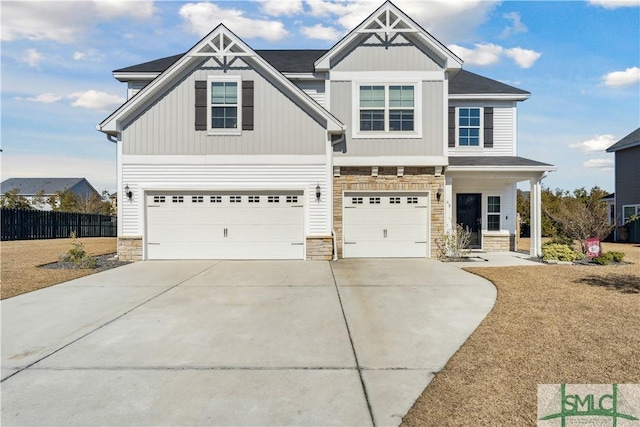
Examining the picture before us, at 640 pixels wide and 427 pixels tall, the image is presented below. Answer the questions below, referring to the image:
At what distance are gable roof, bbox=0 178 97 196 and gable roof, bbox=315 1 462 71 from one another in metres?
52.3

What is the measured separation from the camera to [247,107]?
502 inches

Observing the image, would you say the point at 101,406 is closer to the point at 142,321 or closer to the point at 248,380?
the point at 248,380

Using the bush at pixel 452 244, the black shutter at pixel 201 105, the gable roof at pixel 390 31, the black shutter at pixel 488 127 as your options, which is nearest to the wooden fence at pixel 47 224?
the black shutter at pixel 201 105

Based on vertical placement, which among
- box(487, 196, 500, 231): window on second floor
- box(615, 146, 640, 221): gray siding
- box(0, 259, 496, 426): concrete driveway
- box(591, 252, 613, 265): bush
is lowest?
box(0, 259, 496, 426): concrete driveway

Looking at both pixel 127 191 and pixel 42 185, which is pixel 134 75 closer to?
pixel 127 191

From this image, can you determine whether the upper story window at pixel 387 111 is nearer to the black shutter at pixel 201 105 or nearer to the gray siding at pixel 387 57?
the gray siding at pixel 387 57

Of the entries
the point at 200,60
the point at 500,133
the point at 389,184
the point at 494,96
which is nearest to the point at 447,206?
the point at 389,184

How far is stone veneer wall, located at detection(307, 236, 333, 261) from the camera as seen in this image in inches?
498

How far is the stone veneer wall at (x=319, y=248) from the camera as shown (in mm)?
12648

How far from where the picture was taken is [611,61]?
1386cm

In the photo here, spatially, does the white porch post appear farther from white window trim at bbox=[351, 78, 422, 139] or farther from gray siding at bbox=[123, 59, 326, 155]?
gray siding at bbox=[123, 59, 326, 155]

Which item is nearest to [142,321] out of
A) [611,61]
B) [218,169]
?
[218,169]

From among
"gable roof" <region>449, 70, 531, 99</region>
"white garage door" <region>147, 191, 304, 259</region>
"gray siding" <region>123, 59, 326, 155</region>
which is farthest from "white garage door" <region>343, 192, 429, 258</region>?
"gable roof" <region>449, 70, 531, 99</region>

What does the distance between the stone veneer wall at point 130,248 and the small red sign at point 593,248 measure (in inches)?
555
